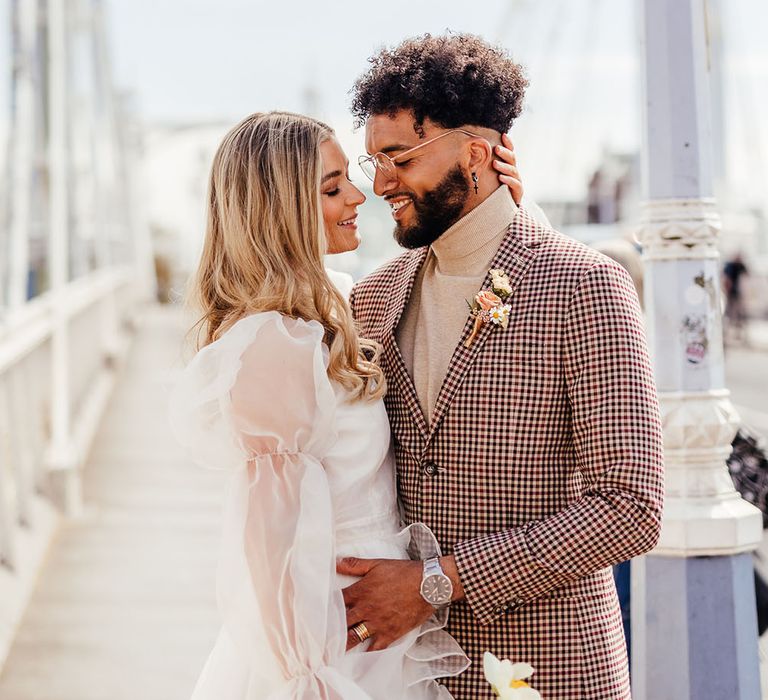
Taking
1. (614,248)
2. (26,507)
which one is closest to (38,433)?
(26,507)

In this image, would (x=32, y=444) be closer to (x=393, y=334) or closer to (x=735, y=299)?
(x=393, y=334)

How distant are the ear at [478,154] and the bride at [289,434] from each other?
40 millimetres

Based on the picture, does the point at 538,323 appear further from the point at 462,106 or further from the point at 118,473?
the point at 118,473

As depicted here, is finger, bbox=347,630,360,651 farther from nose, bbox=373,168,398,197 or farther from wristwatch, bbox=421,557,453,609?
nose, bbox=373,168,398,197

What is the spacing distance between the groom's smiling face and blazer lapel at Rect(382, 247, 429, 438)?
0.32 ft

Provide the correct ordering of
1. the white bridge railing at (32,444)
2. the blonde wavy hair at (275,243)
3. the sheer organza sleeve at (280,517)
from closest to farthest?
the sheer organza sleeve at (280,517) → the blonde wavy hair at (275,243) → the white bridge railing at (32,444)

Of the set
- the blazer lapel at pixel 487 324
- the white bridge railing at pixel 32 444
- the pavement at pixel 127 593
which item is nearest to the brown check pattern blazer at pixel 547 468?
the blazer lapel at pixel 487 324

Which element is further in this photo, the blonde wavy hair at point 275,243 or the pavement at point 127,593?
the pavement at point 127,593

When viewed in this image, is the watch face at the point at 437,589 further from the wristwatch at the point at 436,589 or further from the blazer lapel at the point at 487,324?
the blazer lapel at the point at 487,324

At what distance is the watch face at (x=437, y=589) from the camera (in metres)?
2.13

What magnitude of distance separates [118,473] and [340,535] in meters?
7.42

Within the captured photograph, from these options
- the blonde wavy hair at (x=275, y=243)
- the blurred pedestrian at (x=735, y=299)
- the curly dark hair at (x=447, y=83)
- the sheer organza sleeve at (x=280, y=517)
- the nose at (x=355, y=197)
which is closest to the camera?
the sheer organza sleeve at (x=280, y=517)

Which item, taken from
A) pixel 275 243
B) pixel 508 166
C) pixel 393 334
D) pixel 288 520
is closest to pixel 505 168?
pixel 508 166

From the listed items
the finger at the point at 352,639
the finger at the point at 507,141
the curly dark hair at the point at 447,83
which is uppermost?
the curly dark hair at the point at 447,83
